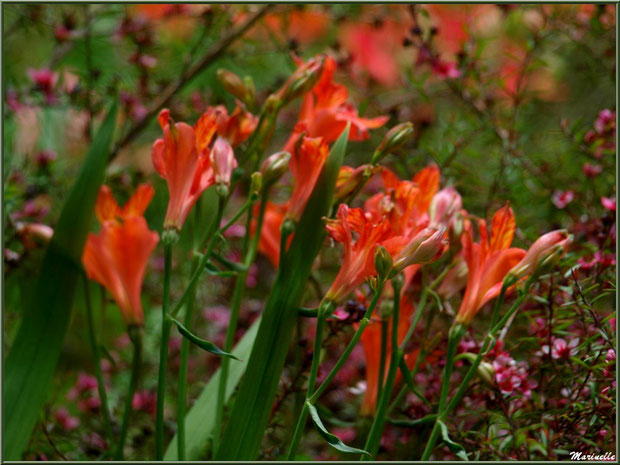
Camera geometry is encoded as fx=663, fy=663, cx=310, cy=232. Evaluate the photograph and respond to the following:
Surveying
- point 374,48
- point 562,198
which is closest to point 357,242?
point 562,198

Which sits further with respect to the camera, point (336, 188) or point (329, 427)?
point (329, 427)

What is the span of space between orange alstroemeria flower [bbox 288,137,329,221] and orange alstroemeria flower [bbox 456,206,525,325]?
13 centimetres

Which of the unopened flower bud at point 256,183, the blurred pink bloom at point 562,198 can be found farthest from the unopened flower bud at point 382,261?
the blurred pink bloom at point 562,198

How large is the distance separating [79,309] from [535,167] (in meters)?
0.67

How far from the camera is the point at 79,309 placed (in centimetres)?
98

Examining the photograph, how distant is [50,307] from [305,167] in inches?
9.3

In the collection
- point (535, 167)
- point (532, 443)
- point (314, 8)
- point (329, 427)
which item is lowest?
point (329, 427)

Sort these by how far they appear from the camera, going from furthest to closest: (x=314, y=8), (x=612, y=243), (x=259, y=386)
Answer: (x=314, y=8)
(x=612, y=243)
(x=259, y=386)

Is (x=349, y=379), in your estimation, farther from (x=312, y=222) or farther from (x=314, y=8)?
(x=314, y=8)

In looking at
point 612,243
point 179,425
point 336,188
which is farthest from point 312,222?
point 612,243

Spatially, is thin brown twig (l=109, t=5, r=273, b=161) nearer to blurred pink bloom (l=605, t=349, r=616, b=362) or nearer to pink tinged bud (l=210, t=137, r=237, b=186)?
pink tinged bud (l=210, t=137, r=237, b=186)

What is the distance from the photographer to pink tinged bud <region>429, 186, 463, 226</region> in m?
0.52

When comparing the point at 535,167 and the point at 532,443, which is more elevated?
the point at 535,167

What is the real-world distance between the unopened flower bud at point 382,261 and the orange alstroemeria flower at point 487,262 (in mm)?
97
